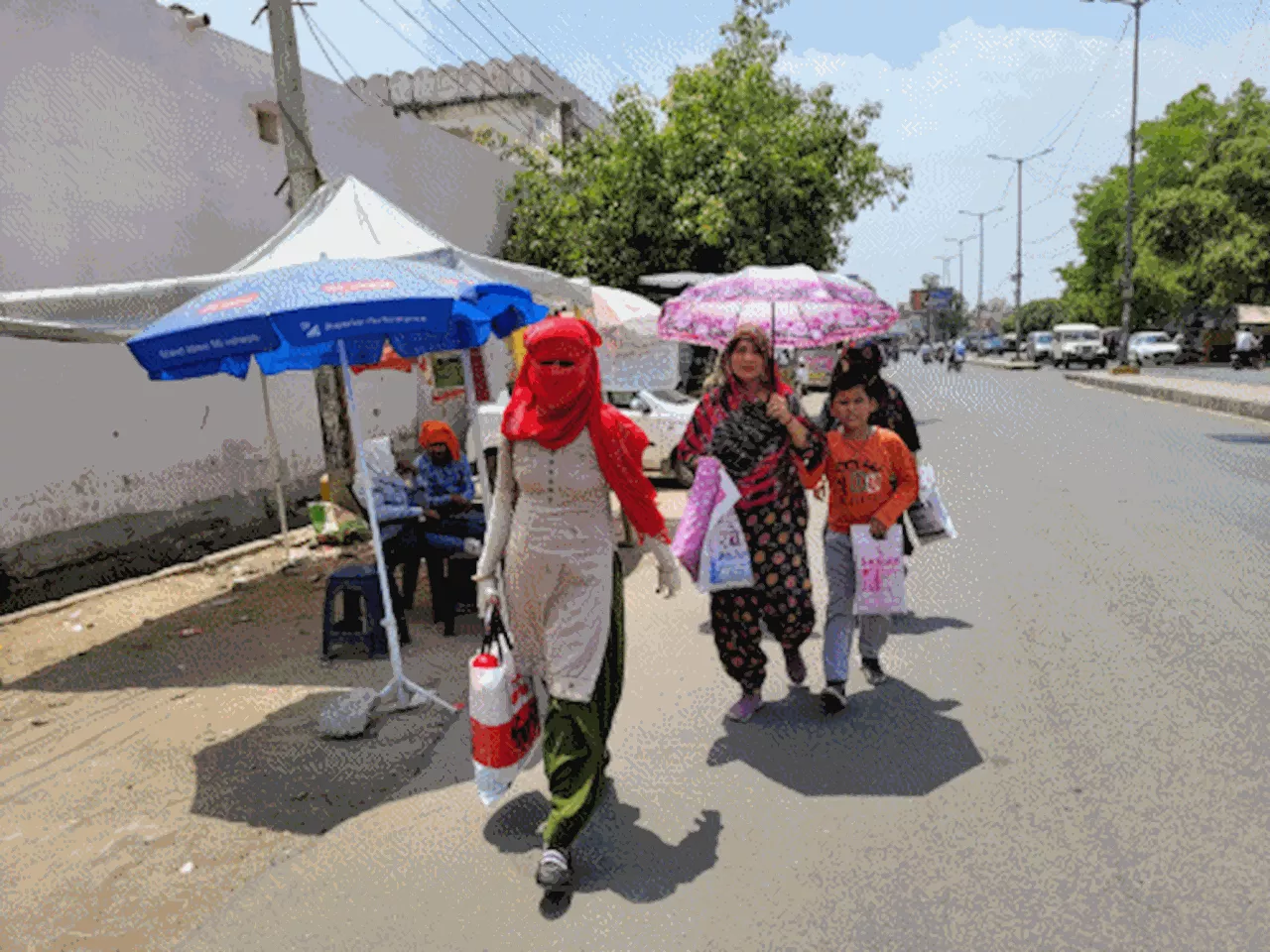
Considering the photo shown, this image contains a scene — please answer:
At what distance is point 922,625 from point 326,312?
397cm

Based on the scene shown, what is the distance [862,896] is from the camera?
3.00 metres

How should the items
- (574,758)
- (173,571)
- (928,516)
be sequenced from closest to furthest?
→ (574,758)
(928,516)
(173,571)

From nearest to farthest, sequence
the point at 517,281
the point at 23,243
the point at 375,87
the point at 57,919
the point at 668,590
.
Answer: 1. the point at 57,919
2. the point at 668,590
3. the point at 517,281
4. the point at 23,243
5. the point at 375,87

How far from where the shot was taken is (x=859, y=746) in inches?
162

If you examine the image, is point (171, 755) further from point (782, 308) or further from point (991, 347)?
point (991, 347)

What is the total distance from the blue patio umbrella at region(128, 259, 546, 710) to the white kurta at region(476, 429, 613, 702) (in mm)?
1433

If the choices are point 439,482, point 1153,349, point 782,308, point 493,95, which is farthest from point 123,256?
point 1153,349

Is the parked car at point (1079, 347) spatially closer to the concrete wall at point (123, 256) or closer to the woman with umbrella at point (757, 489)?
the concrete wall at point (123, 256)

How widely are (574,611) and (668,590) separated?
0.46 metres

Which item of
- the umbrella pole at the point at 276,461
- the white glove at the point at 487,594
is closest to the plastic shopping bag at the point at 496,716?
the white glove at the point at 487,594

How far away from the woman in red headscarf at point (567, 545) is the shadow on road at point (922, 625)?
9.51 ft

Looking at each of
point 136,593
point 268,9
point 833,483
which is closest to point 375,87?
point 268,9

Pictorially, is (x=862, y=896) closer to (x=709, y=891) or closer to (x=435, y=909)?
(x=709, y=891)

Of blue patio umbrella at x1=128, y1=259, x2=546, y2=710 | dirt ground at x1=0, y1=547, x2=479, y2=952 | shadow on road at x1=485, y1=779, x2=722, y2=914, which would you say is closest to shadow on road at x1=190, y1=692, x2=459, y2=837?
dirt ground at x1=0, y1=547, x2=479, y2=952
